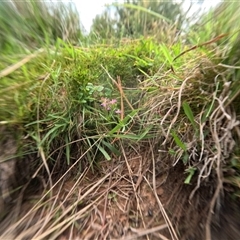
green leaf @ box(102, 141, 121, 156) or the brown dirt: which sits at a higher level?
green leaf @ box(102, 141, 121, 156)

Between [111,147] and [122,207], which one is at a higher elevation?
[111,147]

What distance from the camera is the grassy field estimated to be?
76 centimetres

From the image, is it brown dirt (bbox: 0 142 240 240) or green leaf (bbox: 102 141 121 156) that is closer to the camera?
brown dirt (bbox: 0 142 240 240)

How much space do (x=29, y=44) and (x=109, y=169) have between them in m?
0.65

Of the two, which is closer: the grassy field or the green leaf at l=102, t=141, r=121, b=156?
the grassy field

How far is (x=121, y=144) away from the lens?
3.14 feet

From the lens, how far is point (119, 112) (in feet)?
3.19

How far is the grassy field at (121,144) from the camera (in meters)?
0.76

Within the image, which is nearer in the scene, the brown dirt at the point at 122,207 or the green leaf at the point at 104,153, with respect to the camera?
the brown dirt at the point at 122,207

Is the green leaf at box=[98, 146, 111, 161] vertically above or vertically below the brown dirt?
above

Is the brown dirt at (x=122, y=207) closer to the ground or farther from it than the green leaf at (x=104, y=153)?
closer to the ground

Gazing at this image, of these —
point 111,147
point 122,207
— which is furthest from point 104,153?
point 122,207

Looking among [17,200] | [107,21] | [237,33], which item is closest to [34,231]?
[17,200]

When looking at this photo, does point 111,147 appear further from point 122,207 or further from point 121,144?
point 122,207
